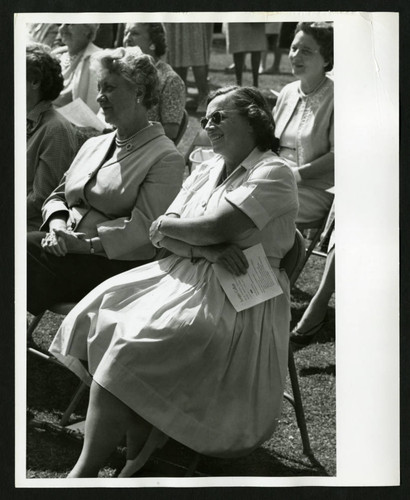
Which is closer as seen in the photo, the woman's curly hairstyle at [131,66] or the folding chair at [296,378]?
the folding chair at [296,378]

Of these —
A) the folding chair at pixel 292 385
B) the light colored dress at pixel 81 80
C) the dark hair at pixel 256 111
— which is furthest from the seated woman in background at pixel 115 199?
the light colored dress at pixel 81 80

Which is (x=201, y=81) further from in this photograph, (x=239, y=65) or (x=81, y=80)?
(x=81, y=80)

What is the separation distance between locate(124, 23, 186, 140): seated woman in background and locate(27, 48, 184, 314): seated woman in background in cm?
99

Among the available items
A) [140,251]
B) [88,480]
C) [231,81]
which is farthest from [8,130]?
[231,81]

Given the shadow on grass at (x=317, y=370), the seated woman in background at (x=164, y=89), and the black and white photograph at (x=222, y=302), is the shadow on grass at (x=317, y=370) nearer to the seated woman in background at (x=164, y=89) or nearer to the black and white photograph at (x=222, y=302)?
the black and white photograph at (x=222, y=302)

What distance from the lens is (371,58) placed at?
13.6ft

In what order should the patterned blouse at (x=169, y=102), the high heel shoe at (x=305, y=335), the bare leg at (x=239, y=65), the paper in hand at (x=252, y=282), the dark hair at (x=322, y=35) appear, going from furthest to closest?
the bare leg at (x=239, y=65), the patterned blouse at (x=169, y=102), the high heel shoe at (x=305, y=335), the dark hair at (x=322, y=35), the paper in hand at (x=252, y=282)

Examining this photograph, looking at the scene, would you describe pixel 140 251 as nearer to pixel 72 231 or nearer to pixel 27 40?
pixel 72 231

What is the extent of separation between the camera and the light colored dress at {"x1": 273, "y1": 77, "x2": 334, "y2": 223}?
5352 mm

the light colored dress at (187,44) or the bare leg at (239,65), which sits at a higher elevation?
the light colored dress at (187,44)

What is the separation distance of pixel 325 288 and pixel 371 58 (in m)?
1.41

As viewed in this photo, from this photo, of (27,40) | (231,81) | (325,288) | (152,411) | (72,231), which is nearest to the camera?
(152,411)

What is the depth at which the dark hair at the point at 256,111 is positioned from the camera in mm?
4156

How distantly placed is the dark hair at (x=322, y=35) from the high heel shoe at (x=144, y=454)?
6.34ft
